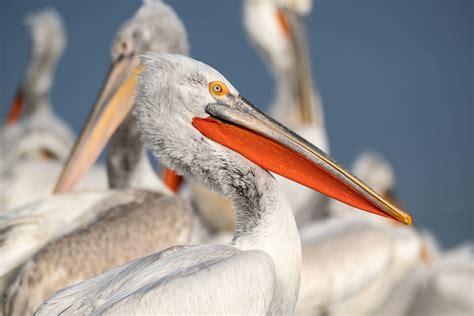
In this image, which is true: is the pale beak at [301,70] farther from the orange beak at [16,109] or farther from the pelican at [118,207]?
the orange beak at [16,109]

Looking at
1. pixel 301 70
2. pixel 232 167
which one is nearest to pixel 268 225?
pixel 232 167

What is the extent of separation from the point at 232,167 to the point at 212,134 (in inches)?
4.4

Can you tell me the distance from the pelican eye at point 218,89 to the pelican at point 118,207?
3.27 ft

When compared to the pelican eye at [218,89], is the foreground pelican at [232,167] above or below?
below

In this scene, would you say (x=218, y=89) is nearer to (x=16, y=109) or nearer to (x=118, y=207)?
(x=118, y=207)

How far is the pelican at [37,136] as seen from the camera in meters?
5.87

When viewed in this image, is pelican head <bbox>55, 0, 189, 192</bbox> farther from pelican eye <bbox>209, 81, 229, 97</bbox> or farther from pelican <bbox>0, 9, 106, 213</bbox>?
pelican eye <bbox>209, 81, 229, 97</bbox>

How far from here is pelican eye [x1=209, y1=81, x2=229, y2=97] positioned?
3.05 meters

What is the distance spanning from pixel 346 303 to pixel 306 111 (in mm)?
1787

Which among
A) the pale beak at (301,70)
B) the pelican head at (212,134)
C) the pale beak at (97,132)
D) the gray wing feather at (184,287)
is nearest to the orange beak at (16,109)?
the pale beak at (301,70)

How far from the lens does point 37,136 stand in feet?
25.9

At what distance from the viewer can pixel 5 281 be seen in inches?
147

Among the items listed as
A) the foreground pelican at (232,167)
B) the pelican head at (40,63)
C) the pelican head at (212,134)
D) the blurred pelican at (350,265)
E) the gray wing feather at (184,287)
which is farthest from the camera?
the pelican head at (40,63)


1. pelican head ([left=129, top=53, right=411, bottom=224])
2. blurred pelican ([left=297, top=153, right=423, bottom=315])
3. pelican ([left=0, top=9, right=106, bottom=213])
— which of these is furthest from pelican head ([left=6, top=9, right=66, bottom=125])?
pelican head ([left=129, top=53, right=411, bottom=224])
